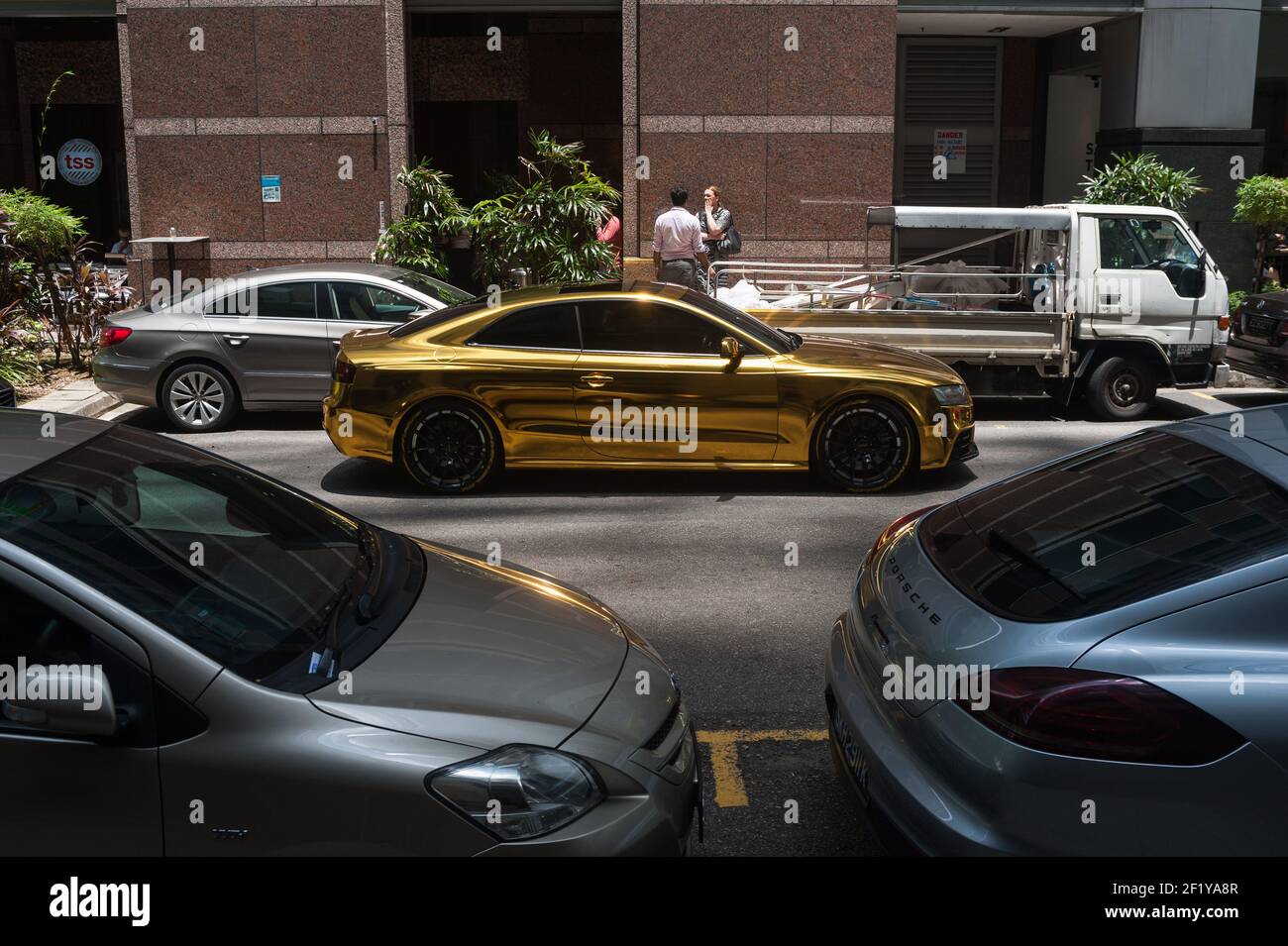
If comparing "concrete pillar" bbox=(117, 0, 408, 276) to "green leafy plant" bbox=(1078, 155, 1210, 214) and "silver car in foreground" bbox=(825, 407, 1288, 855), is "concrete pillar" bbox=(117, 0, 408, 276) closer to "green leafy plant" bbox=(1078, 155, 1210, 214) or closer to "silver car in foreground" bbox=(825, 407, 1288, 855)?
"green leafy plant" bbox=(1078, 155, 1210, 214)

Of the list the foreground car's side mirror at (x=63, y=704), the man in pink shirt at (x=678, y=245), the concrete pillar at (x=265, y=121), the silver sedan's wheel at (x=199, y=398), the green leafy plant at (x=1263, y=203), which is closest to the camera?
the foreground car's side mirror at (x=63, y=704)

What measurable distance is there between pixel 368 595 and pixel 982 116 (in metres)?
20.9

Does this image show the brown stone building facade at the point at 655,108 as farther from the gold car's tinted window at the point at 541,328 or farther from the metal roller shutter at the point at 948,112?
the gold car's tinted window at the point at 541,328

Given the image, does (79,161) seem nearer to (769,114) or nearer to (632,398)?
(769,114)

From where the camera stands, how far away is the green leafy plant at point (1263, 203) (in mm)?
17250

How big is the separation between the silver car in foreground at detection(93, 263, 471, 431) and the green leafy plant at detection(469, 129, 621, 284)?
4.03m

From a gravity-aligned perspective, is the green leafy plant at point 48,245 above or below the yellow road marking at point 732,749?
above

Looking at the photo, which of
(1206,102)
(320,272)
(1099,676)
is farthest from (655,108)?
(1099,676)

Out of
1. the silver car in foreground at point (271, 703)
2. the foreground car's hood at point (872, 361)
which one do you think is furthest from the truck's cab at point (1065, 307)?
the silver car in foreground at point (271, 703)

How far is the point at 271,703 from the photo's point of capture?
10.8ft

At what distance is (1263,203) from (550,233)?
372 inches

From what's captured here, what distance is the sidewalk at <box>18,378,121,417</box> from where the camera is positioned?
42.2 feet

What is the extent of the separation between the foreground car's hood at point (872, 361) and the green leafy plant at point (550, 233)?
21.2ft

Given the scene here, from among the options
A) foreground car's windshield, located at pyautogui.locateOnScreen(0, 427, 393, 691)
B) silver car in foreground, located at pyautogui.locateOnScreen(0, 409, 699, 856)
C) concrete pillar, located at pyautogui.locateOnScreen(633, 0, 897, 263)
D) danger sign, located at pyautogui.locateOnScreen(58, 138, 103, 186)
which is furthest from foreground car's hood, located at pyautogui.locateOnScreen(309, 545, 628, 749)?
danger sign, located at pyautogui.locateOnScreen(58, 138, 103, 186)
